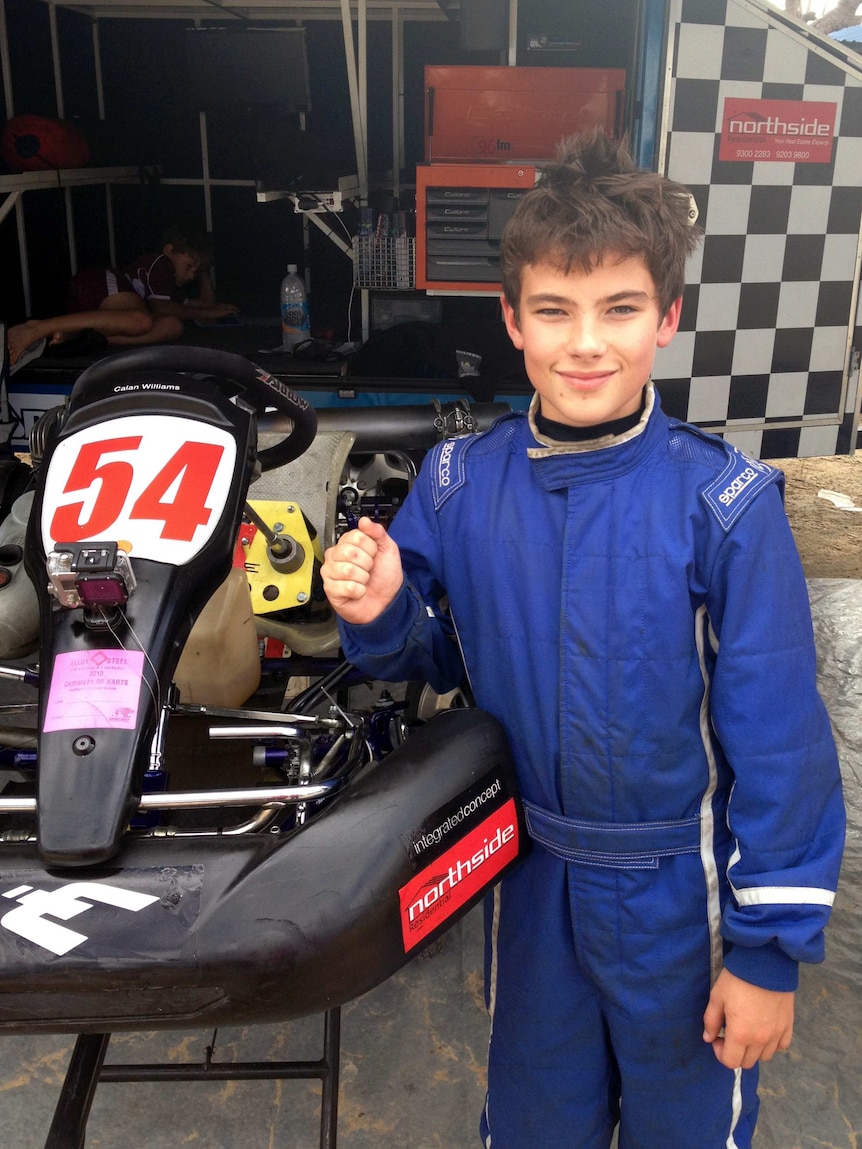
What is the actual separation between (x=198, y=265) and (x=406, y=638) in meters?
5.33

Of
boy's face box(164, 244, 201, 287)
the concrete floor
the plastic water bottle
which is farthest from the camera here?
boy's face box(164, 244, 201, 287)

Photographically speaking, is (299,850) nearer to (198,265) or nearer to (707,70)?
(707,70)

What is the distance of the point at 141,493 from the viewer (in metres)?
1.18

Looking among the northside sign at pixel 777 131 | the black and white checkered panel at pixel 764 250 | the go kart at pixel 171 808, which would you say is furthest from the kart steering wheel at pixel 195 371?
the northside sign at pixel 777 131

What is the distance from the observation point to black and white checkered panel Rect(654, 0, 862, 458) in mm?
3020

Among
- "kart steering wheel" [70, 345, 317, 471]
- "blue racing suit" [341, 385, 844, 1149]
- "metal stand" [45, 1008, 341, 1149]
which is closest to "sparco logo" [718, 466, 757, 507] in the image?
"blue racing suit" [341, 385, 844, 1149]

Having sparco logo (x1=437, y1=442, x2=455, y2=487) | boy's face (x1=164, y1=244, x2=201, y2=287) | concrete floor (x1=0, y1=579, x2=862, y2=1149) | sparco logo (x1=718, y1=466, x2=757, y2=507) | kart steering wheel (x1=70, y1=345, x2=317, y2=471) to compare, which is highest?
kart steering wheel (x1=70, y1=345, x2=317, y2=471)

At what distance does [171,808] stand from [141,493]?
0.38 meters

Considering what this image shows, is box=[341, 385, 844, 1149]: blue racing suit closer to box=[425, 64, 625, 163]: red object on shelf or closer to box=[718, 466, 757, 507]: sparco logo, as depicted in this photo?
box=[718, 466, 757, 507]: sparco logo

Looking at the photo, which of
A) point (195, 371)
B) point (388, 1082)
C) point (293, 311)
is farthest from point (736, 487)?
point (293, 311)

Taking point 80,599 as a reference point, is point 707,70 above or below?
above

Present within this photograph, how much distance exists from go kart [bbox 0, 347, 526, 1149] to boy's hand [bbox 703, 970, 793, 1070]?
0.26 metres

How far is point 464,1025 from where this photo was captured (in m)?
1.73

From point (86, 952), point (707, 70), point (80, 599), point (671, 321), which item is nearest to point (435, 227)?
point (707, 70)
